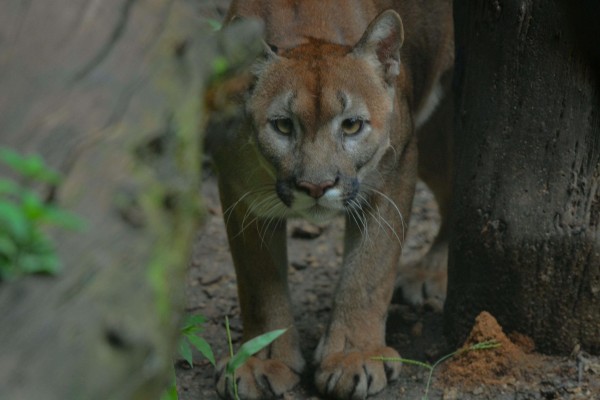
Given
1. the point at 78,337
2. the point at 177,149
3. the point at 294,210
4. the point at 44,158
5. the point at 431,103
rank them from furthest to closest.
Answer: the point at 431,103
the point at 294,210
the point at 177,149
the point at 44,158
the point at 78,337

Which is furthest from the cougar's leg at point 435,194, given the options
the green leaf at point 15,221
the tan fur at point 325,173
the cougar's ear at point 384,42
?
the green leaf at point 15,221

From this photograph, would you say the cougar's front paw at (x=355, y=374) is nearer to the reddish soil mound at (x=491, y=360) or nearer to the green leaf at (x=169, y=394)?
the reddish soil mound at (x=491, y=360)

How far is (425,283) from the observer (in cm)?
601

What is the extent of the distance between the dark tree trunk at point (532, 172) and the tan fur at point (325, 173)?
0.43m

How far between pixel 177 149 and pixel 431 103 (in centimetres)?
364

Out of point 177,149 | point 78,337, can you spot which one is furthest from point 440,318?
point 78,337

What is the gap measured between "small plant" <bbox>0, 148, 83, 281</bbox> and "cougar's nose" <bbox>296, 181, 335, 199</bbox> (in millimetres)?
2356

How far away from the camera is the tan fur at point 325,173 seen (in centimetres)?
472

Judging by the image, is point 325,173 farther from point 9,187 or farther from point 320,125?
point 9,187

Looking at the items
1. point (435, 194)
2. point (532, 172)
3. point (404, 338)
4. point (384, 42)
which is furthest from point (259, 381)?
point (435, 194)

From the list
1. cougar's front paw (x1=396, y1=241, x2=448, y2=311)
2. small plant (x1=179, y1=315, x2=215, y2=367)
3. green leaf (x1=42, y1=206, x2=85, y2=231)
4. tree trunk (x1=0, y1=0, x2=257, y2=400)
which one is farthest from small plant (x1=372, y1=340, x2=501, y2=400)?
green leaf (x1=42, y1=206, x2=85, y2=231)

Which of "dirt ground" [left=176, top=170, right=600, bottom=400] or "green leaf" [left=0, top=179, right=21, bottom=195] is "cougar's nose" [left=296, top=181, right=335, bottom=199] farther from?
"green leaf" [left=0, top=179, right=21, bottom=195]

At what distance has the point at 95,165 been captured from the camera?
238 centimetres

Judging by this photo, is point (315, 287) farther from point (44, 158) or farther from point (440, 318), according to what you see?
point (44, 158)
